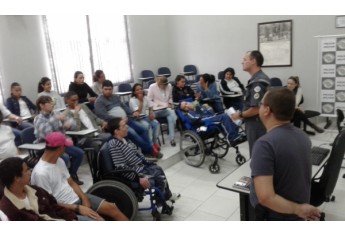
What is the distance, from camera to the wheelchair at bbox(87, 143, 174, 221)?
2.56m

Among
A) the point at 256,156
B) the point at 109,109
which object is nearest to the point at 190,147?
the point at 109,109

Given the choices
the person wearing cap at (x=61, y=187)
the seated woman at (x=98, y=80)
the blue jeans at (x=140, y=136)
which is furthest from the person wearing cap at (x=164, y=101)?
the person wearing cap at (x=61, y=187)

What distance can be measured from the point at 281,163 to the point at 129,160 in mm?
1678

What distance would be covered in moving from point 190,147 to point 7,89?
3194 mm

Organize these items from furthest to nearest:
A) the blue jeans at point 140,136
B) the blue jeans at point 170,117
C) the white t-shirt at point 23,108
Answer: the blue jeans at point 170,117
the white t-shirt at point 23,108
the blue jeans at point 140,136

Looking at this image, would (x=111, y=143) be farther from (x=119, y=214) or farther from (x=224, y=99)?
(x=224, y=99)

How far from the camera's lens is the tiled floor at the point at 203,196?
296 centimetres

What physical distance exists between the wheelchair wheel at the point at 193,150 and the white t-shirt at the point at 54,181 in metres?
2.02

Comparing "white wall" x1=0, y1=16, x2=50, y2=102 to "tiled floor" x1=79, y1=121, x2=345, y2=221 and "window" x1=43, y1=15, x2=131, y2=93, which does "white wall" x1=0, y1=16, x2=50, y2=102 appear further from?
"tiled floor" x1=79, y1=121, x2=345, y2=221

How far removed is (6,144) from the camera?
327cm

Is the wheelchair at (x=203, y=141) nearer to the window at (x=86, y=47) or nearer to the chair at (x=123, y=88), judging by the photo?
the chair at (x=123, y=88)

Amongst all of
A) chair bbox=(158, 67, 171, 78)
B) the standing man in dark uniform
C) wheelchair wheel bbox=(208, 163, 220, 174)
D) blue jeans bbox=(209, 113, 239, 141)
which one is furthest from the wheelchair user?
chair bbox=(158, 67, 171, 78)

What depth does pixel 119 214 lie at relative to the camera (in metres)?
2.41

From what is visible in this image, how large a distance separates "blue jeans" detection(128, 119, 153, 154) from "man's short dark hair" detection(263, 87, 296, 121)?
116 inches
